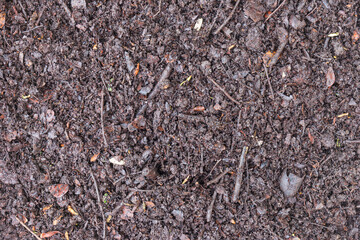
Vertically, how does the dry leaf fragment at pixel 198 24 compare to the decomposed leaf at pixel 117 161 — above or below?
above

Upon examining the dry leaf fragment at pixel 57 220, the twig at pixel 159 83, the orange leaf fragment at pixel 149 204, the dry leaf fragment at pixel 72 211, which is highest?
the twig at pixel 159 83

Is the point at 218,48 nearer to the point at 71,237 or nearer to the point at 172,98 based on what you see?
the point at 172,98

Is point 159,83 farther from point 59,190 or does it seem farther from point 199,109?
point 59,190

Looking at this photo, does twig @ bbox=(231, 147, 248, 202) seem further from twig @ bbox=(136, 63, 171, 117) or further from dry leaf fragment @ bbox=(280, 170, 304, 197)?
twig @ bbox=(136, 63, 171, 117)

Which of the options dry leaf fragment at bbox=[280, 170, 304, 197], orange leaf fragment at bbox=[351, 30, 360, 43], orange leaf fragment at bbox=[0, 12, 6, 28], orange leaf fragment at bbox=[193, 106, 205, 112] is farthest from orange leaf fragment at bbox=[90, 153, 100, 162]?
orange leaf fragment at bbox=[351, 30, 360, 43]

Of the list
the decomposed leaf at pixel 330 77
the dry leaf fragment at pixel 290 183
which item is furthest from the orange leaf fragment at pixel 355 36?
the dry leaf fragment at pixel 290 183

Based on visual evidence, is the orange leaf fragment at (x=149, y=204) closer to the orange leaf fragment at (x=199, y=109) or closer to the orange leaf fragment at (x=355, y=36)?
the orange leaf fragment at (x=199, y=109)

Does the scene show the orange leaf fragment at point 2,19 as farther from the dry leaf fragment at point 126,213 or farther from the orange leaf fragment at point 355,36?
the orange leaf fragment at point 355,36
